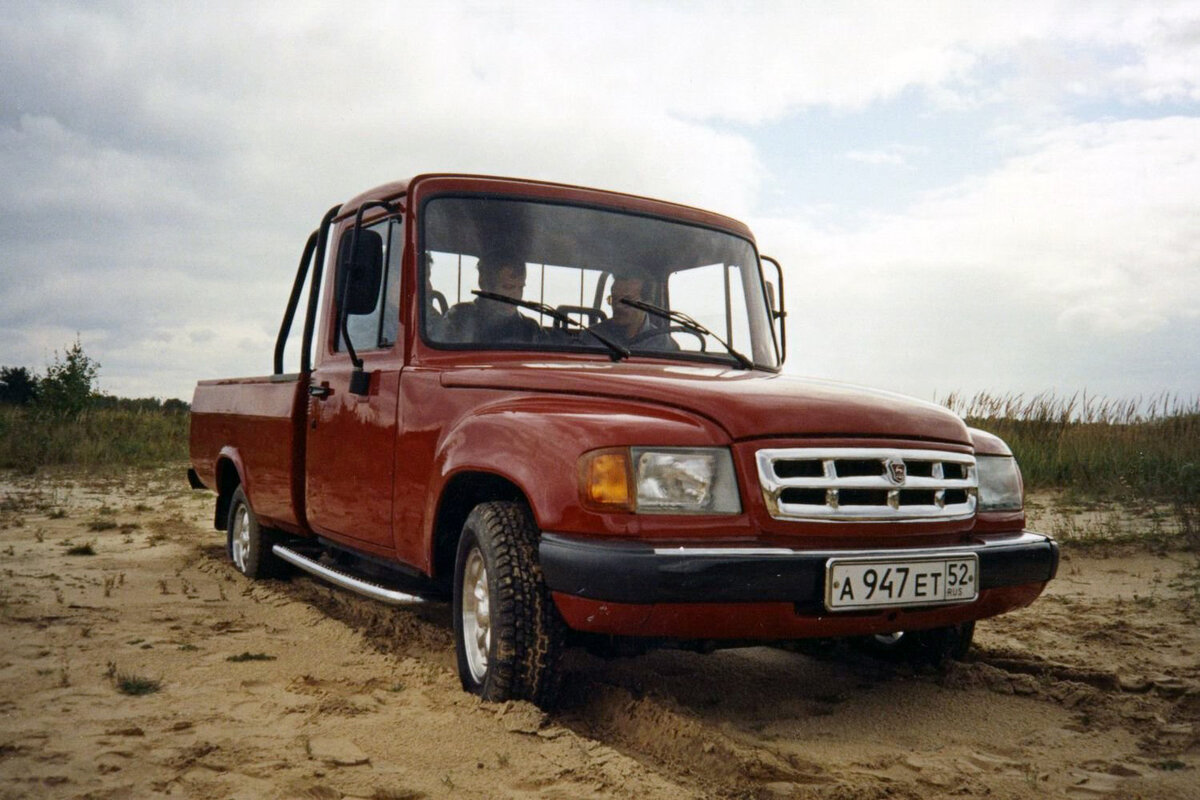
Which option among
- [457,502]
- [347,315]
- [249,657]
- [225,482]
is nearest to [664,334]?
A: [457,502]

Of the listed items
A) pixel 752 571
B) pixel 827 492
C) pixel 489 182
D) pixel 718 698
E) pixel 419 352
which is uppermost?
pixel 489 182

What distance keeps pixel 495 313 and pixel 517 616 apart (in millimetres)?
1399

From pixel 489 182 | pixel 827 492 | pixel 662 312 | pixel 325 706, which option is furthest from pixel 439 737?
pixel 489 182

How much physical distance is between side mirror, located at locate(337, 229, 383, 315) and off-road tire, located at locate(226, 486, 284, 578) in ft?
8.66

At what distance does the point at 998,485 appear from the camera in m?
3.94

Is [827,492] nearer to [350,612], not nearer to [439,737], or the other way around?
[439,737]

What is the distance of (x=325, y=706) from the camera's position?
3.68m

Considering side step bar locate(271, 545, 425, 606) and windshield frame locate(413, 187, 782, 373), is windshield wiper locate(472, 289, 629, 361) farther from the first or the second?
side step bar locate(271, 545, 425, 606)

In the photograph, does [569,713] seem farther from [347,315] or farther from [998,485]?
[347,315]

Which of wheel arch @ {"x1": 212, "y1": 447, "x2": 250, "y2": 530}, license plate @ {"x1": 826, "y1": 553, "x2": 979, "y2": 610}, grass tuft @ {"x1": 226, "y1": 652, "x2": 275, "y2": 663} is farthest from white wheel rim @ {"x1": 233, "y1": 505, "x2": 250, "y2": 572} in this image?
license plate @ {"x1": 826, "y1": 553, "x2": 979, "y2": 610}

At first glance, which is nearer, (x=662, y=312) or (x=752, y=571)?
(x=752, y=571)

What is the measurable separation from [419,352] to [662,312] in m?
1.04

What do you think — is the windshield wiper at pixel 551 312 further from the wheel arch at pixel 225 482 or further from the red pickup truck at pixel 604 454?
the wheel arch at pixel 225 482

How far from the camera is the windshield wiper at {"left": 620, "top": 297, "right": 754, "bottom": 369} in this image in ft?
14.7
